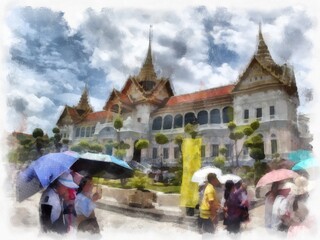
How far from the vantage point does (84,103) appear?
1116cm

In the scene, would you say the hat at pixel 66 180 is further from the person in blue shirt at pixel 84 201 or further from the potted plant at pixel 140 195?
the potted plant at pixel 140 195

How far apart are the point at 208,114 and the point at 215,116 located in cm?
30

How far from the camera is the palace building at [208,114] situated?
10.4m

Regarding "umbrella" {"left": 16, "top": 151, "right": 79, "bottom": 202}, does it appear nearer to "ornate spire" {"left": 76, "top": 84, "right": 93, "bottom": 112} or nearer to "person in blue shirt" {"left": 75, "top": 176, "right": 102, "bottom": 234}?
"person in blue shirt" {"left": 75, "top": 176, "right": 102, "bottom": 234}

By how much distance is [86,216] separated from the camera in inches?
214

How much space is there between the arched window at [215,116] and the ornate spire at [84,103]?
417 cm

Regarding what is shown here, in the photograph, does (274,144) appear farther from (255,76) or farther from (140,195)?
(140,195)

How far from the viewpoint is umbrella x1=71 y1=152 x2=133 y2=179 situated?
7480 mm

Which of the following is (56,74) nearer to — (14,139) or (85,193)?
(14,139)

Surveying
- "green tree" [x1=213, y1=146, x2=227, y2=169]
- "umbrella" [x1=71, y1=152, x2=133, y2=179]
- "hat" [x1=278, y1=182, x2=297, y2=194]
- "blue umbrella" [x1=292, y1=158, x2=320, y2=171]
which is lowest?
"hat" [x1=278, y1=182, x2=297, y2=194]

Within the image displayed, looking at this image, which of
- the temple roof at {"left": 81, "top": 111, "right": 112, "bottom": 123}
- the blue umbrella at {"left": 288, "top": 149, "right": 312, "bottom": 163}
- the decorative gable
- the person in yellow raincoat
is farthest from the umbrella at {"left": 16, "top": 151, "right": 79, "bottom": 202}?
the decorative gable

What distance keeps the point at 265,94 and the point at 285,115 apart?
4.29 ft

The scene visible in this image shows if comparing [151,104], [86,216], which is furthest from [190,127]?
[86,216]

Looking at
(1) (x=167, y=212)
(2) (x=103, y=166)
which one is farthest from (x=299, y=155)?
(2) (x=103, y=166)
